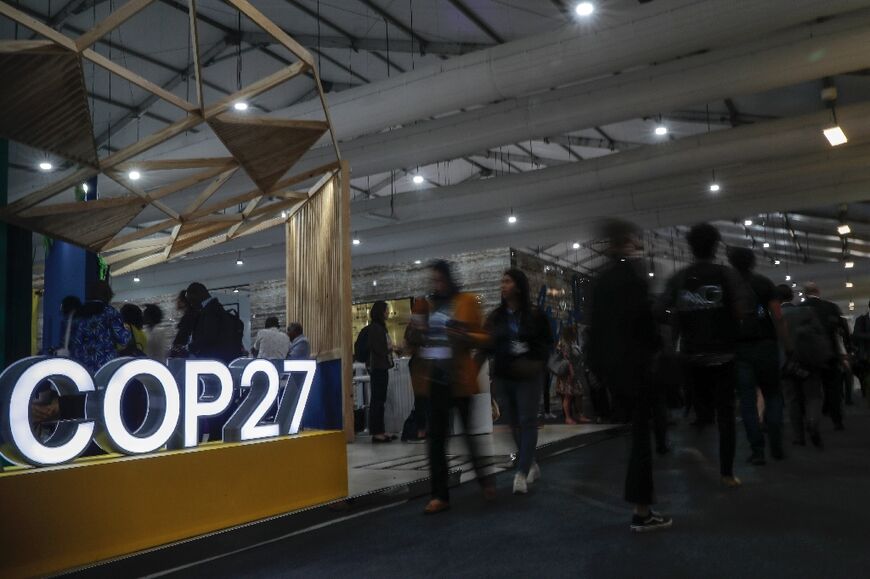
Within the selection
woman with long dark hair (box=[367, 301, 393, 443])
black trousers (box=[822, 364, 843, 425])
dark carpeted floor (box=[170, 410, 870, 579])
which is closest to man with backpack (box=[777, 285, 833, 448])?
black trousers (box=[822, 364, 843, 425])

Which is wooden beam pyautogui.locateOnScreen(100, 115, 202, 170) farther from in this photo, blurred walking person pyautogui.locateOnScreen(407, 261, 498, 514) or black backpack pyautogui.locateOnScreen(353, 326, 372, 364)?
black backpack pyautogui.locateOnScreen(353, 326, 372, 364)

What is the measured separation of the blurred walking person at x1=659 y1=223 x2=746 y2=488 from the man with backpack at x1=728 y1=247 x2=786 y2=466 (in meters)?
1.07

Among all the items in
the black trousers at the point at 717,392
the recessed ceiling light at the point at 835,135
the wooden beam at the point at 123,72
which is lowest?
the black trousers at the point at 717,392

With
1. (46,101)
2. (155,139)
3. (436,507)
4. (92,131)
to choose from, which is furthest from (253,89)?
(436,507)

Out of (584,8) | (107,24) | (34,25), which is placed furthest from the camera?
(584,8)

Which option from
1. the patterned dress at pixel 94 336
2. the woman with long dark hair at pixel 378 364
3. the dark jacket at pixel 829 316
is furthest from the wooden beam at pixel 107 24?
the dark jacket at pixel 829 316

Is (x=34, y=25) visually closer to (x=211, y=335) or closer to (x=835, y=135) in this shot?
(x=211, y=335)

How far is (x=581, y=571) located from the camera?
9.27 ft

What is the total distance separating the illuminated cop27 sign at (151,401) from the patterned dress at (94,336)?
153 centimetres

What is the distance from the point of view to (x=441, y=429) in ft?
14.0

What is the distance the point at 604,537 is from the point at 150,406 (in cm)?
227

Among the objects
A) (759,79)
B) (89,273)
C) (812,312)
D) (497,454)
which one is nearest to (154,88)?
(497,454)

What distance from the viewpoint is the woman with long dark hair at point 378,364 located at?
8.40 metres

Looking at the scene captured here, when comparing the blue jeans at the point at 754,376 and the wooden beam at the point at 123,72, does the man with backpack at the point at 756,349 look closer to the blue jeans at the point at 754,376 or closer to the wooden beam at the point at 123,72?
the blue jeans at the point at 754,376
